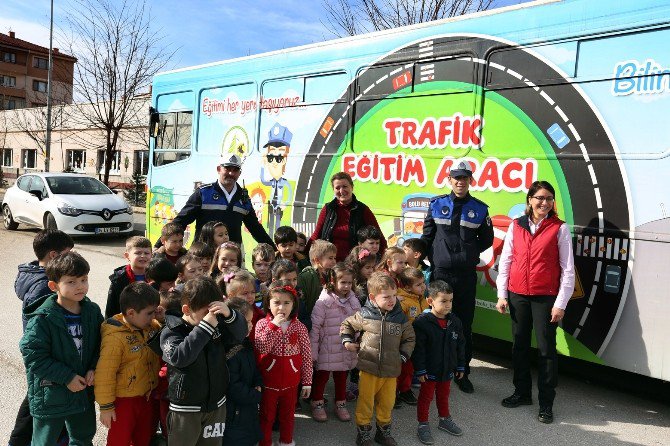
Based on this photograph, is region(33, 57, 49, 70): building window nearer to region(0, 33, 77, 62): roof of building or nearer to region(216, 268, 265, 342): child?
region(0, 33, 77, 62): roof of building

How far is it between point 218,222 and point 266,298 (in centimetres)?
159

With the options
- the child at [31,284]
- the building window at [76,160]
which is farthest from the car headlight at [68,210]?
the building window at [76,160]

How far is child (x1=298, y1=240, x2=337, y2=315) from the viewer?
422 cm

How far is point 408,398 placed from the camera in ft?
14.6

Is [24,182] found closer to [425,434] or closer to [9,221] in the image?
[9,221]

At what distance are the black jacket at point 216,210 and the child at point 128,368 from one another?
6.76ft

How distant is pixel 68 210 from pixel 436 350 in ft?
37.0

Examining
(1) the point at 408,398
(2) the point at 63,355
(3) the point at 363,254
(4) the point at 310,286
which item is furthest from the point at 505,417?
(2) the point at 63,355

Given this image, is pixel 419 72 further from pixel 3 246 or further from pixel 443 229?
pixel 3 246

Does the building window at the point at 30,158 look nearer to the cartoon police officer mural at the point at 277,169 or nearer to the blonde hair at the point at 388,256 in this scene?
the cartoon police officer mural at the point at 277,169

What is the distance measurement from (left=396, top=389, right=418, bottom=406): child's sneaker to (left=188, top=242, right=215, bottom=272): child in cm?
187

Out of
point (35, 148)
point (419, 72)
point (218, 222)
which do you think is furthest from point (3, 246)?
point (35, 148)

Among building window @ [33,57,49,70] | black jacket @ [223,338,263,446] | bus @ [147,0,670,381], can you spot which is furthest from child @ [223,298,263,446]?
building window @ [33,57,49,70]

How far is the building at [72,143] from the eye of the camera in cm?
2427
